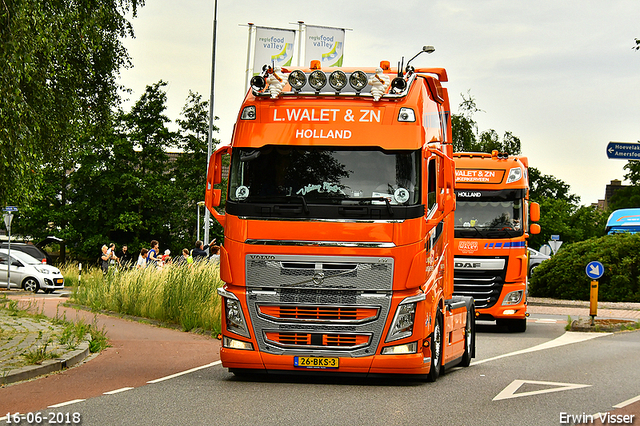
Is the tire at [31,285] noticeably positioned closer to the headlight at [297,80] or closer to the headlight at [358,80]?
the headlight at [297,80]

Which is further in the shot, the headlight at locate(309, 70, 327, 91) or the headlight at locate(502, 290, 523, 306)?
the headlight at locate(502, 290, 523, 306)

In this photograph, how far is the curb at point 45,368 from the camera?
10.5m

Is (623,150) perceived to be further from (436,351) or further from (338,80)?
(338,80)

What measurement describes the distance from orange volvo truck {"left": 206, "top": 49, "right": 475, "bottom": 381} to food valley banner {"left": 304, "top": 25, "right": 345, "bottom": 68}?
17.5 m

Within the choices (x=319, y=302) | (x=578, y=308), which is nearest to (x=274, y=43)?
(x=578, y=308)

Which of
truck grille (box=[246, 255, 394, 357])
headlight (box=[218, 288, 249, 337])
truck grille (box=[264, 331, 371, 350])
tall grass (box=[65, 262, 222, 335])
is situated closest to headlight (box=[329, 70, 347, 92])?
truck grille (box=[246, 255, 394, 357])

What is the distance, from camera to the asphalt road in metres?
8.24

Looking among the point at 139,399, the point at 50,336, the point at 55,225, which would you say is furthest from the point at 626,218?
the point at 55,225

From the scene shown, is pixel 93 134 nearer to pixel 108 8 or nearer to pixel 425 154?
pixel 108 8

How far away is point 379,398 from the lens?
9.55m

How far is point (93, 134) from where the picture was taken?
18.2m

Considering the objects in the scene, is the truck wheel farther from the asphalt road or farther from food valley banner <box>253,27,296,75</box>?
food valley banner <box>253,27,296,75</box>

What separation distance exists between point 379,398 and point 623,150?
759 cm

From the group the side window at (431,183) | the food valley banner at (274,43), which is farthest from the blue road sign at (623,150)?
the food valley banner at (274,43)
